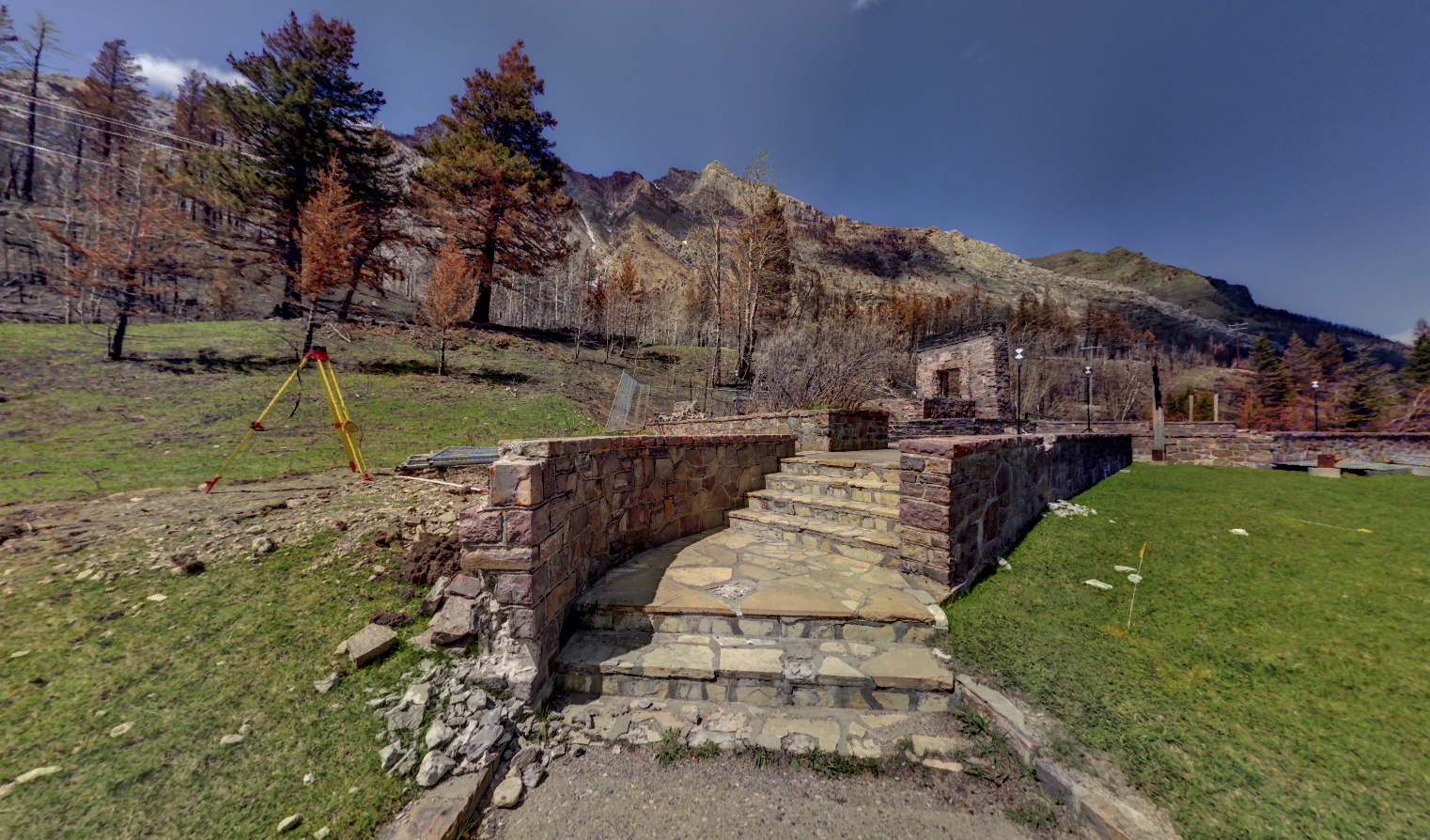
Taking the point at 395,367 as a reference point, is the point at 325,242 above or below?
above

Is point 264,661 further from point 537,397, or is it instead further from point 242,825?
point 537,397

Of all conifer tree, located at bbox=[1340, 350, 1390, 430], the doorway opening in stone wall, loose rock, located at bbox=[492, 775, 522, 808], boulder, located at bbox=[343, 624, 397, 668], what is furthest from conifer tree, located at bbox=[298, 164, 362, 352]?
conifer tree, located at bbox=[1340, 350, 1390, 430]

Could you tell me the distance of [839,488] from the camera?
4.77 m

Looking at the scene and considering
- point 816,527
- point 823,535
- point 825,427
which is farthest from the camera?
point 825,427

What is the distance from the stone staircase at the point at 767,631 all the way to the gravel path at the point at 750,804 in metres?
0.41

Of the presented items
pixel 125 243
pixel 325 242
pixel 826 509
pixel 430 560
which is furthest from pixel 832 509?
pixel 125 243

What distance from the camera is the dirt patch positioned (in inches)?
133

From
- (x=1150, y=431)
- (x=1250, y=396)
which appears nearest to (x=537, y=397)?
(x=1150, y=431)

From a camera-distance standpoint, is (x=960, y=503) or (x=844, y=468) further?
(x=844, y=468)

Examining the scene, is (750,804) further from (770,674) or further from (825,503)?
(825,503)

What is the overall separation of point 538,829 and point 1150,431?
18433 mm

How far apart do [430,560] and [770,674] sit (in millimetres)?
2893

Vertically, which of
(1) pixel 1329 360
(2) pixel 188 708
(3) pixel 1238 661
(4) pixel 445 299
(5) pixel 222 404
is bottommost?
(2) pixel 188 708

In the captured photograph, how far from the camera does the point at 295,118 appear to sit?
16328mm
